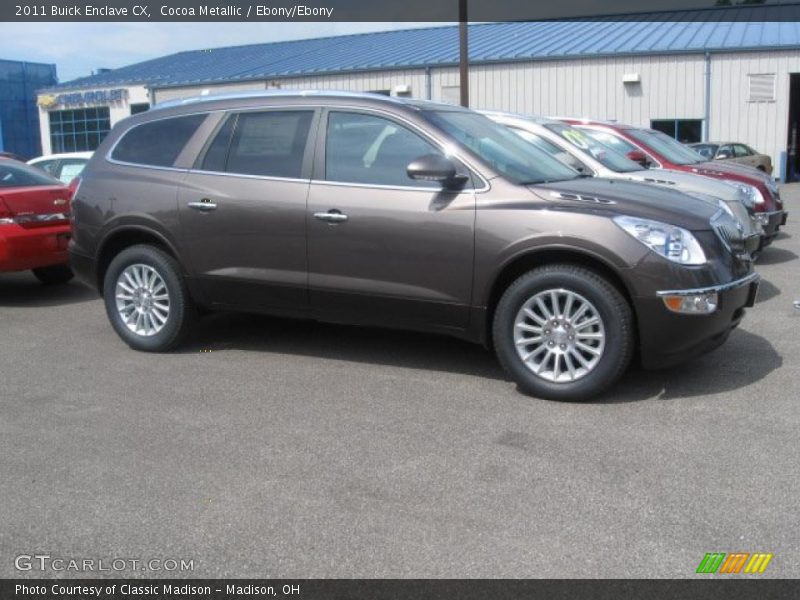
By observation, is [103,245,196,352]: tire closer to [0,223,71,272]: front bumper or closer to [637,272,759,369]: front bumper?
[0,223,71,272]: front bumper

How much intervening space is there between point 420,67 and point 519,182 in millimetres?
27463

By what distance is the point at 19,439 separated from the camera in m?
4.77

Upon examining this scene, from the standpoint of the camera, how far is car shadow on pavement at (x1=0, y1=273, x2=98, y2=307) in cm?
894

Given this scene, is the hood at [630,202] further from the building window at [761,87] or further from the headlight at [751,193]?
the building window at [761,87]

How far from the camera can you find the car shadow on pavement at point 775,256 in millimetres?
10227

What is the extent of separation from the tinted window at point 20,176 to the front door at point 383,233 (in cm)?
441

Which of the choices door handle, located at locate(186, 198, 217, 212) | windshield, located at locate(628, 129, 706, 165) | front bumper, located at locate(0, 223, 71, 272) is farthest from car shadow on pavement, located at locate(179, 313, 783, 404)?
windshield, located at locate(628, 129, 706, 165)

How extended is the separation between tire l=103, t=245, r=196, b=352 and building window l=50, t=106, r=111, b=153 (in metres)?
36.8

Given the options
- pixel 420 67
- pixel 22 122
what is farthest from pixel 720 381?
pixel 22 122

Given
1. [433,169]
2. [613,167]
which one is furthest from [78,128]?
[433,169]

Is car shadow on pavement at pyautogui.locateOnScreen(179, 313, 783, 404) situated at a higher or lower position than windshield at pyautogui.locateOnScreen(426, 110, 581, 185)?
lower

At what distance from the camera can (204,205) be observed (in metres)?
6.18

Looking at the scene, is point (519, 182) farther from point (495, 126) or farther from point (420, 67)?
point (420, 67)

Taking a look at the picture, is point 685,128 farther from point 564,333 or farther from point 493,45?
point 564,333
